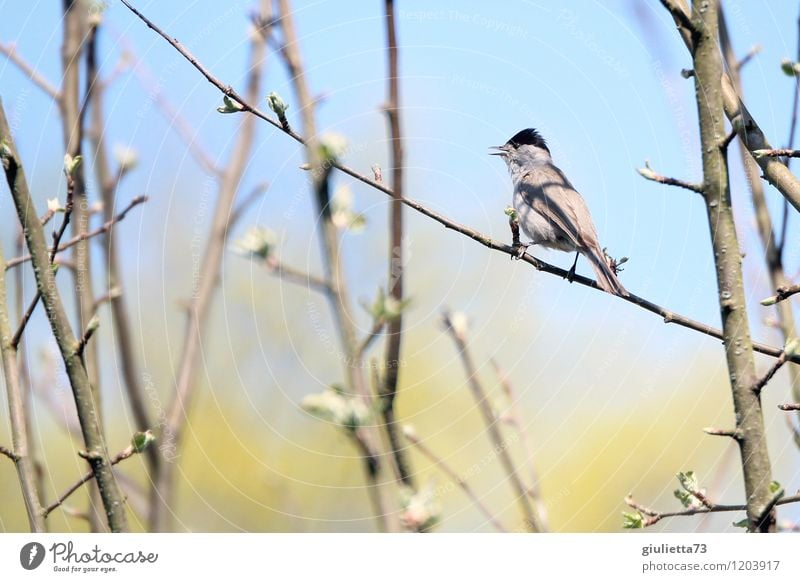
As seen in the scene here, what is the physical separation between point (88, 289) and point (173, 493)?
2.36ft

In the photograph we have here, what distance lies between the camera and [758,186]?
9.02ft

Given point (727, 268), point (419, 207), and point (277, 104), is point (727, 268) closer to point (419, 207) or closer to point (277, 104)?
point (419, 207)

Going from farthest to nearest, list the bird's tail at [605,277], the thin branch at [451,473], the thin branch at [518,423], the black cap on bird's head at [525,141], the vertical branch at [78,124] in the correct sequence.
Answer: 1. the black cap on bird's head at [525,141]
2. the bird's tail at [605,277]
3. the vertical branch at [78,124]
4. the thin branch at [518,423]
5. the thin branch at [451,473]

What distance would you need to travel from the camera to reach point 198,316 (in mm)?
2258

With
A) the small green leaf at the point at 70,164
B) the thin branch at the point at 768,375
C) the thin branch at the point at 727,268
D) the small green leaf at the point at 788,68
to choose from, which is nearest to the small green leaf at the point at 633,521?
the thin branch at the point at 727,268

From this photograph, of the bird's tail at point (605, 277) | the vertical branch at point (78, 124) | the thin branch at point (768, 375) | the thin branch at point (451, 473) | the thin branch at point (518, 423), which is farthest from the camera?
the bird's tail at point (605, 277)

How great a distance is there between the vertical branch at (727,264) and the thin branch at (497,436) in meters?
0.54

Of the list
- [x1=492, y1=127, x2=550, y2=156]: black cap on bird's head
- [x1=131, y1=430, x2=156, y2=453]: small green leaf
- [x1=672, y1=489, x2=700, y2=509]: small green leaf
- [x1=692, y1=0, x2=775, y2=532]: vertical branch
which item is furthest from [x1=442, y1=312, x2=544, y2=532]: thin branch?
[x1=492, y1=127, x2=550, y2=156]: black cap on bird's head

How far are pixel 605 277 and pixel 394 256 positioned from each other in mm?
1254

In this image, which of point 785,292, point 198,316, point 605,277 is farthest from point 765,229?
point 198,316

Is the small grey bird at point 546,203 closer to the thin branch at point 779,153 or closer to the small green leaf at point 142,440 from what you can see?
the thin branch at point 779,153

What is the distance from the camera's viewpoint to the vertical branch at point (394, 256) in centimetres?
144

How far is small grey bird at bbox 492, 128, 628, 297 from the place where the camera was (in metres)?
3.63
